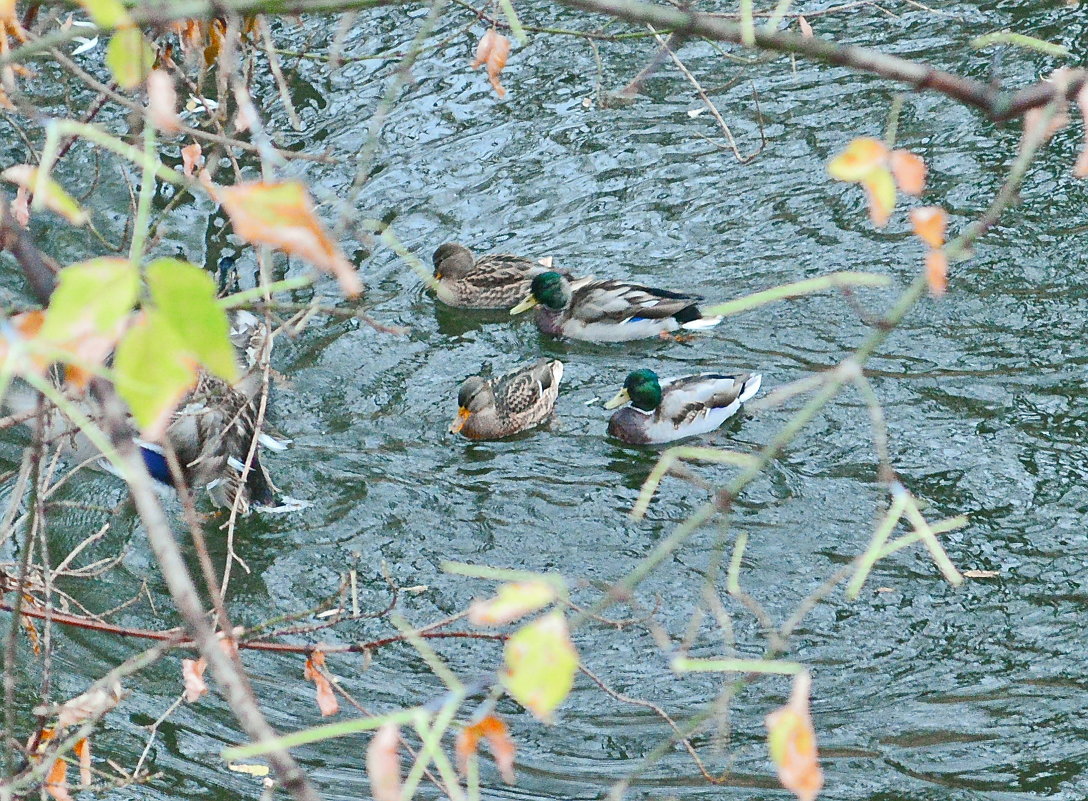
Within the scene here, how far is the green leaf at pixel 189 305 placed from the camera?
1162mm

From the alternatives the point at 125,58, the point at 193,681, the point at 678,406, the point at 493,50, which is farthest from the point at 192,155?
the point at 678,406

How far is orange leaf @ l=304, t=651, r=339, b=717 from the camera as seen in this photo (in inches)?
123

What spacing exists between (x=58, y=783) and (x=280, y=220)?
2.27 metres

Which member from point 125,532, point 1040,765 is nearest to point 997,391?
point 1040,765

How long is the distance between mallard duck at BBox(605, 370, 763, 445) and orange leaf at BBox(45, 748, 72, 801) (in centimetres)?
447

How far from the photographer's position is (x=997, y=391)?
23.0 ft

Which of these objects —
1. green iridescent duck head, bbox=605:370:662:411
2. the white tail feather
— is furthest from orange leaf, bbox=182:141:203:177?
the white tail feather

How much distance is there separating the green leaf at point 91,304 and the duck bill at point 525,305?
24.4ft

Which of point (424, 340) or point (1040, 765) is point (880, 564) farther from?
point (424, 340)

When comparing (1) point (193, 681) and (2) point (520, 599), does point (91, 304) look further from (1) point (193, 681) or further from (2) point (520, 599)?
(1) point (193, 681)

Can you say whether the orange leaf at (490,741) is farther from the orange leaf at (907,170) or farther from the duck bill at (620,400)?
the duck bill at (620,400)

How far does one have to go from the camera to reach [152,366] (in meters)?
1.18

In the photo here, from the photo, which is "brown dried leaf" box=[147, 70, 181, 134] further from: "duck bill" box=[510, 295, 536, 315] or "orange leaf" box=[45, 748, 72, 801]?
"duck bill" box=[510, 295, 536, 315]

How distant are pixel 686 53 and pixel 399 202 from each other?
103 inches
